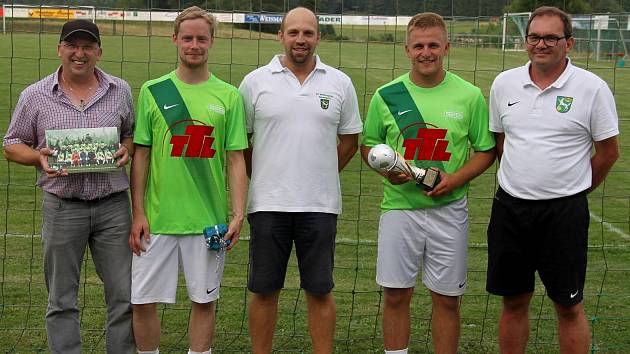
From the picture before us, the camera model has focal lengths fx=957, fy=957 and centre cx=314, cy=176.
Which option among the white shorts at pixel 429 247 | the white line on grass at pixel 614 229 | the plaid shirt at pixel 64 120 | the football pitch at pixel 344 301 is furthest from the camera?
A: the white line on grass at pixel 614 229

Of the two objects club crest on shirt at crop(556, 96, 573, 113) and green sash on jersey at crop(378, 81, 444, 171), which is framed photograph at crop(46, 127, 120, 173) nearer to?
green sash on jersey at crop(378, 81, 444, 171)

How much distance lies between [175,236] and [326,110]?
3.45 ft

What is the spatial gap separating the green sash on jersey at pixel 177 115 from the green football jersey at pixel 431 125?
1.04 meters

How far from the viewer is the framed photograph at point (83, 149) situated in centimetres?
486

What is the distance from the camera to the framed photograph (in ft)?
15.9

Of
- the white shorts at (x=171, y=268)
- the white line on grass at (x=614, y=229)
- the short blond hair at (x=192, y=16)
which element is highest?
the short blond hair at (x=192, y=16)

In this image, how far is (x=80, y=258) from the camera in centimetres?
516

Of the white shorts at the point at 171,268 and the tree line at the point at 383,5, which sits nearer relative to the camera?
the white shorts at the point at 171,268

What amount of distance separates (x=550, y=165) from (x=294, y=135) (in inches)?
53.3

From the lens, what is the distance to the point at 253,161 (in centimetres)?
526

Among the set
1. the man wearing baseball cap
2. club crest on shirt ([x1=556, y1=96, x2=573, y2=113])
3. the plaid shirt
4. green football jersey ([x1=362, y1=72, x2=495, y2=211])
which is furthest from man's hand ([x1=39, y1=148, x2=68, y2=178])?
club crest on shirt ([x1=556, y1=96, x2=573, y2=113])

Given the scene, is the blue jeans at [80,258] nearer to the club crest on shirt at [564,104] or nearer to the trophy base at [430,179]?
the trophy base at [430,179]

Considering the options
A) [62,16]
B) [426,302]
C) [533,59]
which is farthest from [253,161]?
[62,16]

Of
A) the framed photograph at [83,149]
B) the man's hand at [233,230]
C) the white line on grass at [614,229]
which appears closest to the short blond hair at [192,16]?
the framed photograph at [83,149]
